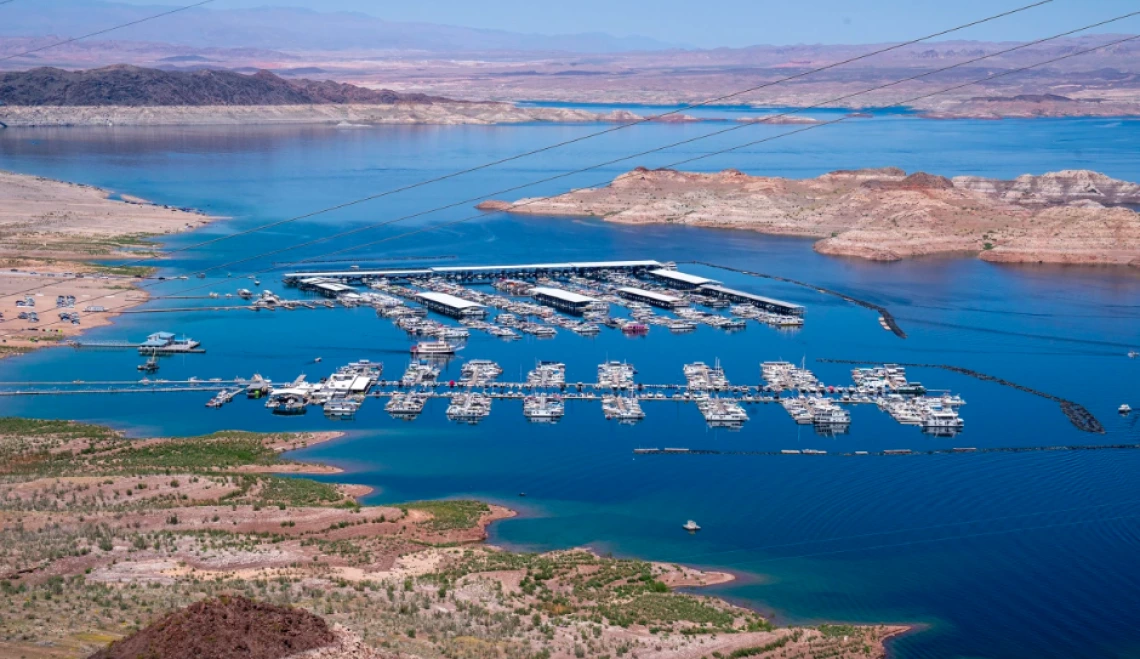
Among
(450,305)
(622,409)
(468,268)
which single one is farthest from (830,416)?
(468,268)

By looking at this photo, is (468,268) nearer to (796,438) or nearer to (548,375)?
(548,375)

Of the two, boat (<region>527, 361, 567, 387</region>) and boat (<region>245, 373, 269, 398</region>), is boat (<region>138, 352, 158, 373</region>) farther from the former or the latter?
boat (<region>527, 361, 567, 387</region>)

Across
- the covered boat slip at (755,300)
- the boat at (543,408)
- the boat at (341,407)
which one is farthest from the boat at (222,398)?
the covered boat slip at (755,300)

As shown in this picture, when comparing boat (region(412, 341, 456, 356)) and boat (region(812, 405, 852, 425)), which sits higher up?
boat (region(812, 405, 852, 425))

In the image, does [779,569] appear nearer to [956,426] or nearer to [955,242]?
[956,426]

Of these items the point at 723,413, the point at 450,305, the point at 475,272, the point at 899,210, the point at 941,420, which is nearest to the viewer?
the point at 941,420

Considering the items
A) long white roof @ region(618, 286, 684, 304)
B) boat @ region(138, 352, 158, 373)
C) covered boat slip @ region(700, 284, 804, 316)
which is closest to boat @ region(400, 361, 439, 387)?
boat @ region(138, 352, 158, 373)

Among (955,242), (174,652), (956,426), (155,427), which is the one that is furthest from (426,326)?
(955,242)
